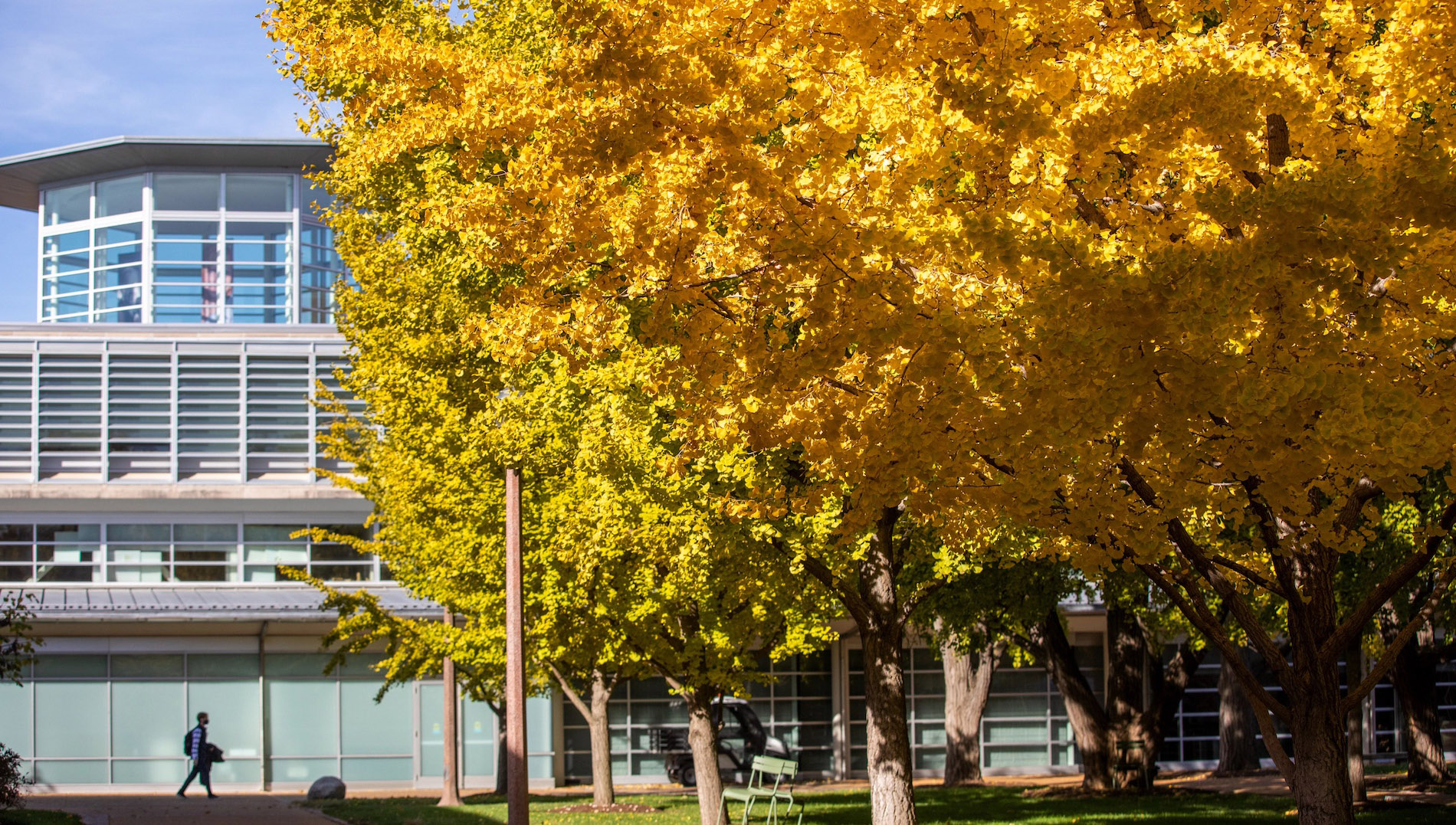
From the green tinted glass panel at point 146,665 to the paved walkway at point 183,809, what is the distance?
323 centimetres

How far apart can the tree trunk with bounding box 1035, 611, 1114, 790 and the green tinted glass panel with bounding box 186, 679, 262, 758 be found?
15.8m

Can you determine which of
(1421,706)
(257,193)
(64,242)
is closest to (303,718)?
(257,193)

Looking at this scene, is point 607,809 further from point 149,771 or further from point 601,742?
point 149,771

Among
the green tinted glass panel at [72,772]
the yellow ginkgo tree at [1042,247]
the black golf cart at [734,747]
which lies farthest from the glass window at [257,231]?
the yellow ginkgo tree at [1042,247]

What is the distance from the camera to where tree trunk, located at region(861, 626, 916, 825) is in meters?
13.4

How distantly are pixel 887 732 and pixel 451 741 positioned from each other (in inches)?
444

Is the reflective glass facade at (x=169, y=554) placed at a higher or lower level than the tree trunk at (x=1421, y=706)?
higher

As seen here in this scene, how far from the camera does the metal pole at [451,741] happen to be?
22453 mm

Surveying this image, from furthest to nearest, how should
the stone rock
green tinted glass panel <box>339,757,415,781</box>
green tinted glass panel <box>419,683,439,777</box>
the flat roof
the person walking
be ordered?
the flat roof
green tinted glass panel <box>419,683,439,777</box>
green tinted glass panel <box>339,757,415,781</box>
the person walking
the stone rock

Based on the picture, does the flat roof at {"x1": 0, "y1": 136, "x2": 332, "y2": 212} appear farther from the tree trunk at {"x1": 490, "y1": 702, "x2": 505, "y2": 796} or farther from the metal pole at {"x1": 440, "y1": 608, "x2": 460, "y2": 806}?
the metal pole at {"x1": 440, "y1": 608, "x2": 460, "y2": 806}

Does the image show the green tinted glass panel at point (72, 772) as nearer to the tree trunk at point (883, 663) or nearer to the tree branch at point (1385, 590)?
the tree trunk at point (883, 663)

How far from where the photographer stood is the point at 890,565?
14180mm

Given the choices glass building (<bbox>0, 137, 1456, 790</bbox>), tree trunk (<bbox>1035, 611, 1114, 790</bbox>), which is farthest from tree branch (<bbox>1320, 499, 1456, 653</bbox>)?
glass building (<bbox>0, 137, 1456, 790</bbox>)

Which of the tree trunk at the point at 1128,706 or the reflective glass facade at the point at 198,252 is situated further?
the reflective glass facade at the point at 198,252
